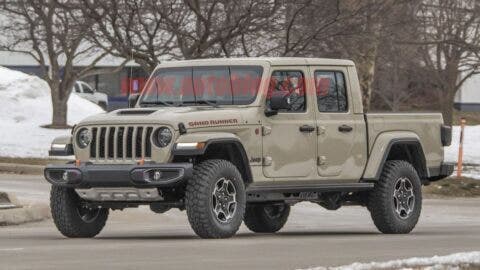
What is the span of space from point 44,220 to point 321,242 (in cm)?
547

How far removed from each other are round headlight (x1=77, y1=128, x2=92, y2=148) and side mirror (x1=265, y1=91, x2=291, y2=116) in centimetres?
189

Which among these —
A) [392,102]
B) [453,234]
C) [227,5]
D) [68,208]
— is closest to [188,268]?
[68,208]

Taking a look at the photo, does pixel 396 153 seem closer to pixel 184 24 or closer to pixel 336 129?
pixel 336 129

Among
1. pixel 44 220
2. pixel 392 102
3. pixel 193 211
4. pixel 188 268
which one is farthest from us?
pixel 392 102

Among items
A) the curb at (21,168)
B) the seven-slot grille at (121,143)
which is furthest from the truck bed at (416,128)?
the curb at (21,168)

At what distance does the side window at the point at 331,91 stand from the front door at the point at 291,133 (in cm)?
22

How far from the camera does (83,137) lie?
1359 cm

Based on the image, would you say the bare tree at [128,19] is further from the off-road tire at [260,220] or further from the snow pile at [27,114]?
the off-road tire at [260,220]

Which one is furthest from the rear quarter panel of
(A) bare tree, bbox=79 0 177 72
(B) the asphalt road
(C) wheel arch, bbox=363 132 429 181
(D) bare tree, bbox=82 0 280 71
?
(A) bare tree, bbox=79 0 177 72

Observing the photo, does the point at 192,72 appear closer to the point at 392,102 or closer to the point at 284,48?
the point at 284,48

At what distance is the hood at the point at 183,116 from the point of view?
517 inches

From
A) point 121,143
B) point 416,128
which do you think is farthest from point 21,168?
point 121,143

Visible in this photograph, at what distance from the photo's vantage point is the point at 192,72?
14469mm

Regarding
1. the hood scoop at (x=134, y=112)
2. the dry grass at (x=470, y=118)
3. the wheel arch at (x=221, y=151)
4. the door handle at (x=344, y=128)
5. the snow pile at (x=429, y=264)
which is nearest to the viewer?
the snow pile at (x=429, y=264)
